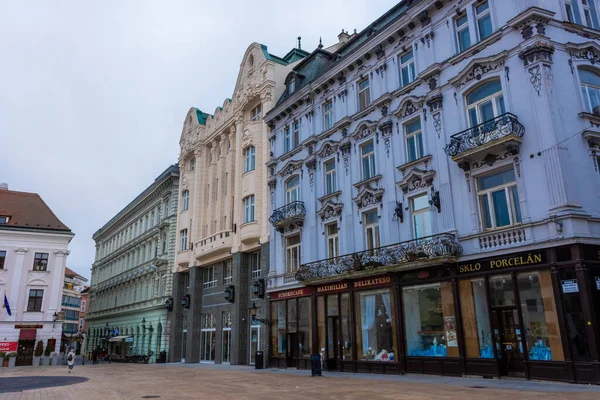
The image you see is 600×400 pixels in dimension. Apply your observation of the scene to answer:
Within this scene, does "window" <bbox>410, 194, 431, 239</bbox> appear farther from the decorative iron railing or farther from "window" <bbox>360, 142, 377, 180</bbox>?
the decorative iron railing

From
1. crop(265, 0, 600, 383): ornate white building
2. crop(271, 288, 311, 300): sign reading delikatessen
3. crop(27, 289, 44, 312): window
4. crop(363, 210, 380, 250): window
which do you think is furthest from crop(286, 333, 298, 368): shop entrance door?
crop(27, 289, 44, 312): window

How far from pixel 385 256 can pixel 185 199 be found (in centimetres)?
2742

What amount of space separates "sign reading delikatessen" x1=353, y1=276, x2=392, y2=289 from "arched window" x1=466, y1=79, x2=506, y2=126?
780cm

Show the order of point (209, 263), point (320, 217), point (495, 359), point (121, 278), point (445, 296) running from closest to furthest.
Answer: point (495, 359), point (445, 296), point (320, 217), point (209, 263), point (121, 278)

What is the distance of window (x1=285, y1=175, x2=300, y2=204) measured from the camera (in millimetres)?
29656

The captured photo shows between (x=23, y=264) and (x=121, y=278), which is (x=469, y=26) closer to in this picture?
(x=23, y=264)

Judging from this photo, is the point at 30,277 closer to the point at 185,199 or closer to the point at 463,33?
the point at 185,199

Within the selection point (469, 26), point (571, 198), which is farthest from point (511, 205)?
point (469, 26)

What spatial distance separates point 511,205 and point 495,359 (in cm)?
556

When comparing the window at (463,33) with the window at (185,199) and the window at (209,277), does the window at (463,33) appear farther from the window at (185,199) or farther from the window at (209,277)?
the window at (185,199)

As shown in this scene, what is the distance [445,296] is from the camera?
765 inches

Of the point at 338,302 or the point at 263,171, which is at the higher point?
the point at 263,171

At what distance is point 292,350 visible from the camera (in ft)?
91.7

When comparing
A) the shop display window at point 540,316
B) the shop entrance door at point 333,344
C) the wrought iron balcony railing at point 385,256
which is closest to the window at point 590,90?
the shop display window at point 540,316
